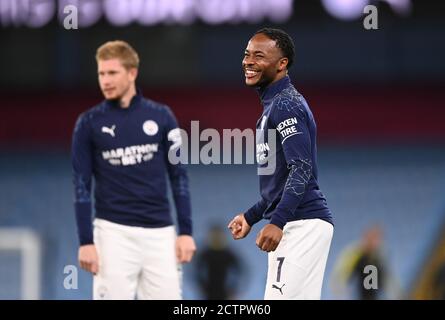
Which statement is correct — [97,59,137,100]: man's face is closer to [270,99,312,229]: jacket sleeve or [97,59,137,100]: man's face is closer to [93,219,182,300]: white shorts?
[93,219,182,300]: white shorts

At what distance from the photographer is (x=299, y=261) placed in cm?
490

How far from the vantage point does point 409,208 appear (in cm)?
1162

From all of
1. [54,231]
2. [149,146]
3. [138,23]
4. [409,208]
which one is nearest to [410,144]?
[409,208]

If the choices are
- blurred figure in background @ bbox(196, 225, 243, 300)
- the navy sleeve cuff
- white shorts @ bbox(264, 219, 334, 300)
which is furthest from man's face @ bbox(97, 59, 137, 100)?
blurred figure in background @ bbox(196, 225, 243, 300)

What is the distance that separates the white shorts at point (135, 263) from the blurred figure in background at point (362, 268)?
4.24 metres

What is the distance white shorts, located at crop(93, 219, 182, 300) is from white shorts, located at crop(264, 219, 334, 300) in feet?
5.10

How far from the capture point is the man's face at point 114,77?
635cm

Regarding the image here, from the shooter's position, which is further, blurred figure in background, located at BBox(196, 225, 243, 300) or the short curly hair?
blurred figure in background, located at BBox(196, 225, 243, 300)

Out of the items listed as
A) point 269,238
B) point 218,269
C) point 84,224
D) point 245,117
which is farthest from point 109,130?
point 245,117

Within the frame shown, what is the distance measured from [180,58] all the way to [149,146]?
541 centimetres

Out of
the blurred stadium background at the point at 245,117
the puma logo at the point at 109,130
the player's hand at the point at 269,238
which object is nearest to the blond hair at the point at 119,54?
the puma logo at the point at 109,130

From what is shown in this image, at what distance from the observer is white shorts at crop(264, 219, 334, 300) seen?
4.90 meters

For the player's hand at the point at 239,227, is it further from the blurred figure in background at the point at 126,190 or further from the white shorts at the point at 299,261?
the blurred figure in background at the point at 126,190

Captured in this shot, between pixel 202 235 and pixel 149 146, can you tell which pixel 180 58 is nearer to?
pixel 202 235
